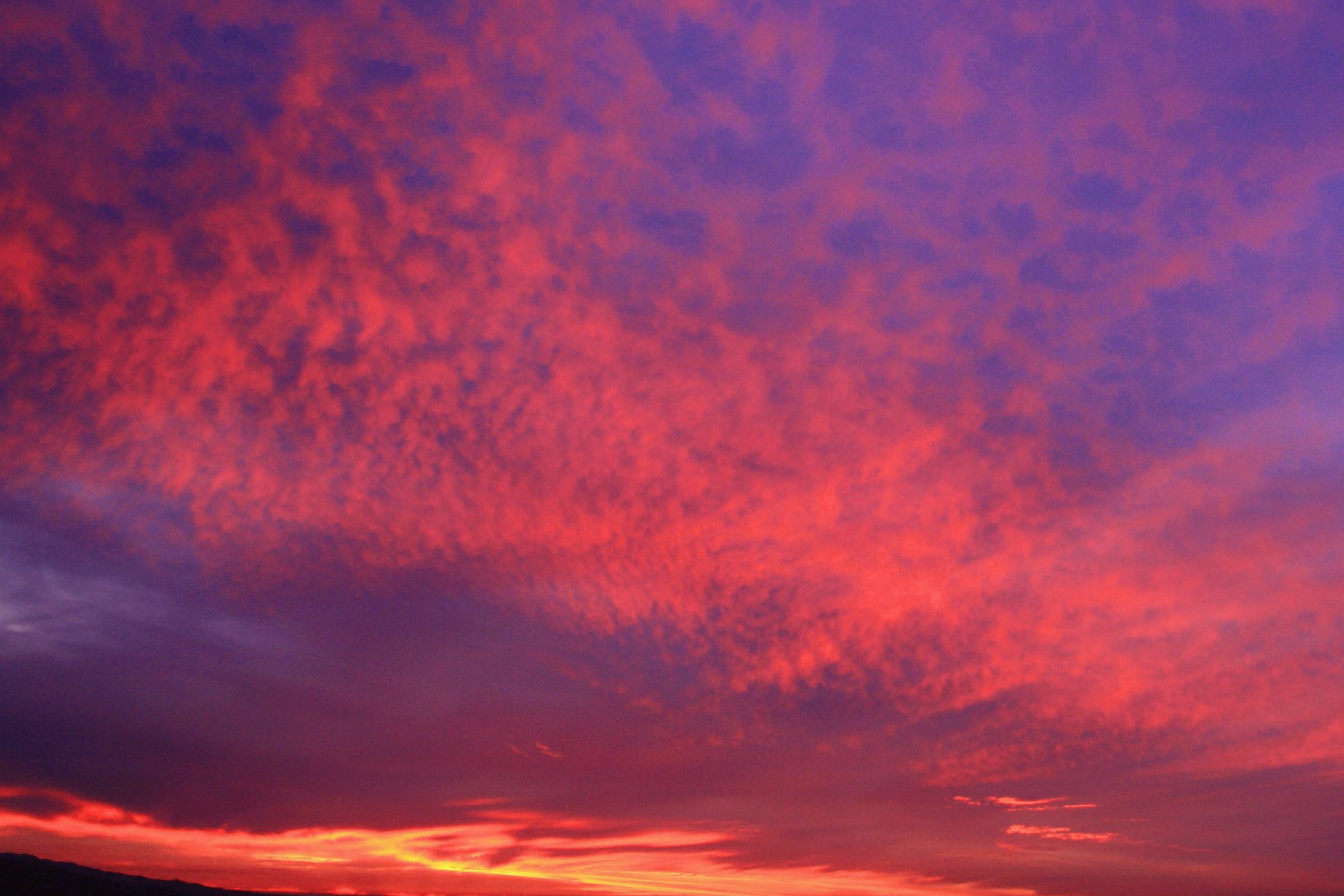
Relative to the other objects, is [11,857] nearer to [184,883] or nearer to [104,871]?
[104,871]

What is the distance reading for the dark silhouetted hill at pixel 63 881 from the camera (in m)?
53.2

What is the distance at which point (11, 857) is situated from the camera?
57.7m

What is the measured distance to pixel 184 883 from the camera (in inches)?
2785

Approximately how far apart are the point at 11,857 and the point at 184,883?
16255mm

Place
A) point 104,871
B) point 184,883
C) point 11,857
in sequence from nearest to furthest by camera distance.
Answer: point 11,857, point 104,871, point 184,883

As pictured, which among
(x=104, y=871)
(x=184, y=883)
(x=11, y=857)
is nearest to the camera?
(x=11, y=857)

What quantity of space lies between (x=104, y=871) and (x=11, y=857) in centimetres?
648

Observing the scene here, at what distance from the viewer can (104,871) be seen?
6219cm

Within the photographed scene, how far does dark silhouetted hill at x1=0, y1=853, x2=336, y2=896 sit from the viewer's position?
5316 centimetres

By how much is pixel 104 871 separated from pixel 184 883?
10161 mm

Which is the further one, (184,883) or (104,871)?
(184,883)

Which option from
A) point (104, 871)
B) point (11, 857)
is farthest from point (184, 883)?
point (11, 857)

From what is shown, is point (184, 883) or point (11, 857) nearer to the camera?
point (11, 857)

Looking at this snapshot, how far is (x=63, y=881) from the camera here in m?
55.8
